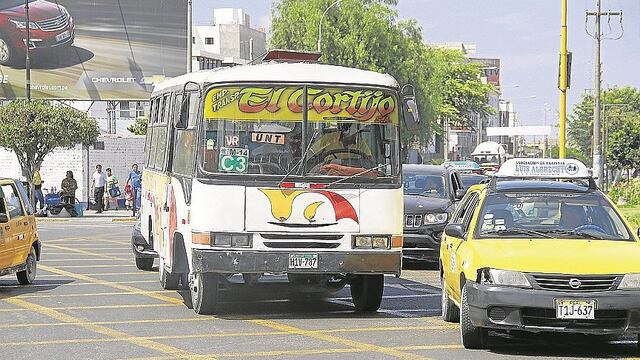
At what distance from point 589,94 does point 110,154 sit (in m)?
92.6

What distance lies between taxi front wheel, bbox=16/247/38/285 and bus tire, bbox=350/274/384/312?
523 centimetres

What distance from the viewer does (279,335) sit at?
13.1 m

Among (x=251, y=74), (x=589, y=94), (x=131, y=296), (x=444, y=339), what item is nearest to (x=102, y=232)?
(x=131, y=296)

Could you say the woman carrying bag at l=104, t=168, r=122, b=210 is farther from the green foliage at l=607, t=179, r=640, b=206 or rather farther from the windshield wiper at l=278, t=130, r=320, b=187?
the windshield wiper at l=278, t=130, r=320, b=187

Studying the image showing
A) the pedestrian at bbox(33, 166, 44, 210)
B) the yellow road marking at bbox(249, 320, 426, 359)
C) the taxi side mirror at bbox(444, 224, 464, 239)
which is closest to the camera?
the yellow road marking at bbox(249, 320, 426, 359)

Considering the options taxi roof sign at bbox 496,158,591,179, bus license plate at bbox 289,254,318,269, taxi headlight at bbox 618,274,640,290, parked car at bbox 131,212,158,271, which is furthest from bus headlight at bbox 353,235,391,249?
parked car at bbox 131,212,158,271

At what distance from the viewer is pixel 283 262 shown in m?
14.3

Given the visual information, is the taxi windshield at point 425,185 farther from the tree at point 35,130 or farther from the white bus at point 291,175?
the tree at point 35,130

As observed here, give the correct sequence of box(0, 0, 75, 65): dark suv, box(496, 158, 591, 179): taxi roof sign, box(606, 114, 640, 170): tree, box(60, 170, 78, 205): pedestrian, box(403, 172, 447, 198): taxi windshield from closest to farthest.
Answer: box(496, 158, 591, 179): taxi roof sign, box(403, 172, 447, 198): taxi windshield, box(60, 170, 78, 205): pedestrian, box(0, 0, 75, 65): dark suv, box(606, 114, 640, 170): tree

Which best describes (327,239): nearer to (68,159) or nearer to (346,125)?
(346,125)

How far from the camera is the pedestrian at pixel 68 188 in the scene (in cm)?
4103

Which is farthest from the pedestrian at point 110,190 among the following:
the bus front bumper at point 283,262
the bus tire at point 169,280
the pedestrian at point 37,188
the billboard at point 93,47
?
the bus front bumper at point 283,262

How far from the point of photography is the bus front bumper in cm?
1417

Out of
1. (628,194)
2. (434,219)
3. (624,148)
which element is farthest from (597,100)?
(624,148)
